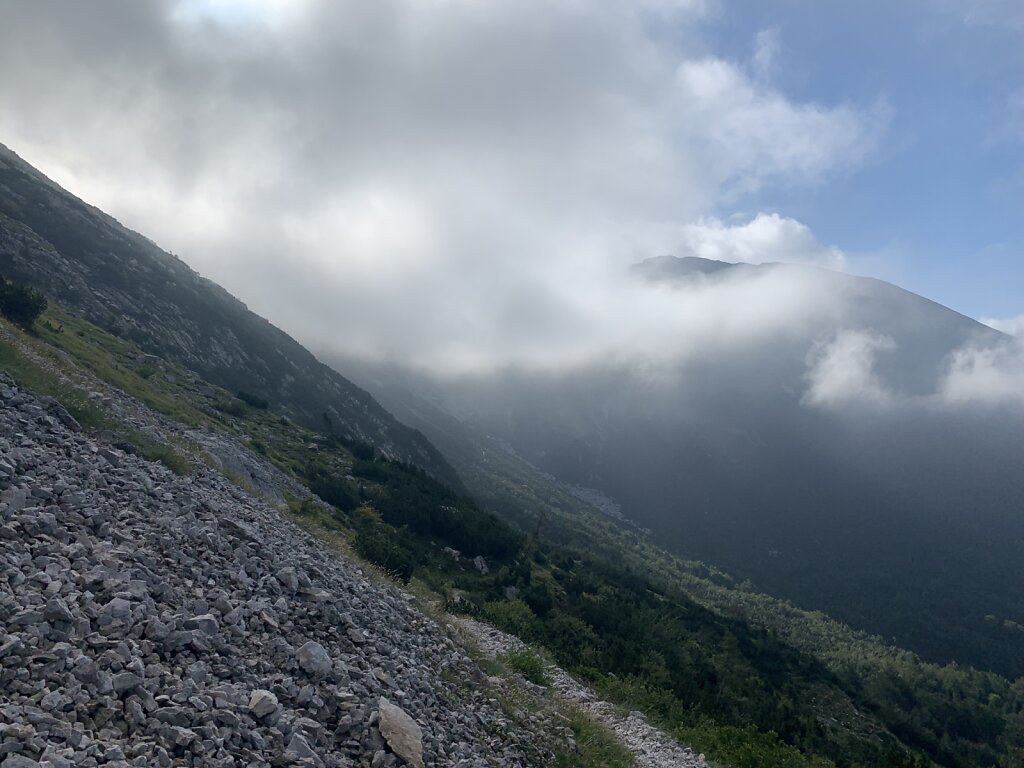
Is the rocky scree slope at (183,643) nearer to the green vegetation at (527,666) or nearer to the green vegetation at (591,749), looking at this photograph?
the green vegetation at (591,749)

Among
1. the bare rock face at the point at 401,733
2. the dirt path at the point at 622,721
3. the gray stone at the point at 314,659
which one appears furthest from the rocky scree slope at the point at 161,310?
the bare rock face at the point at 401,733

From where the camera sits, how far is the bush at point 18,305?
35.9 metres

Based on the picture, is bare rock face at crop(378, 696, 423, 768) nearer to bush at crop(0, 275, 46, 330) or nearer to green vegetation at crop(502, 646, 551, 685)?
green vegetation at crop(502, 646, 551, 685)

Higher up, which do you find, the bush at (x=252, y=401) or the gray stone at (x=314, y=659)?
the gray stone at (x=314, y=659)

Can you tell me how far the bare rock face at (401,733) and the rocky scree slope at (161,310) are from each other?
69.8 metres

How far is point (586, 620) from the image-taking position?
4231cm

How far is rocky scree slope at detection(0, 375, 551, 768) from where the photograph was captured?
6918 mm

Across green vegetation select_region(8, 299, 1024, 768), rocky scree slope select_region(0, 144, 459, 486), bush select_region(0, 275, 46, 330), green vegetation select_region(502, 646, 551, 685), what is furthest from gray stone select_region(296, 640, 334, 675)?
rocky scree slope select_region(0, 144, 459, 486)

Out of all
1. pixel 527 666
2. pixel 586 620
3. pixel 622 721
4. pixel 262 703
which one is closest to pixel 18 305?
pixel 527 666

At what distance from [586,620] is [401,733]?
34834 mm

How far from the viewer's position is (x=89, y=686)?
7078 mm

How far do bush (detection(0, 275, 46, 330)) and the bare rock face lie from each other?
1426 inches

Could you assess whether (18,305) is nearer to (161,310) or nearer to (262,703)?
(262,703)

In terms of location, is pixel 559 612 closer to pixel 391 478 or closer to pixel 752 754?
pixel 752 754
